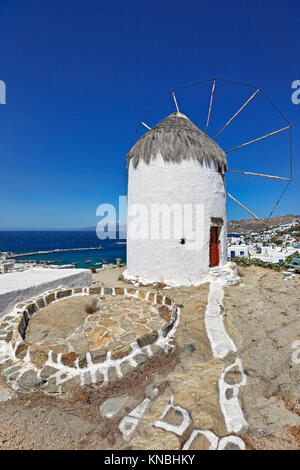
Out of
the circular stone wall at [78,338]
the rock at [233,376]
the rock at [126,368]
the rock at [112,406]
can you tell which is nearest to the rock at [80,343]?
the circular stone wall at [78,338]

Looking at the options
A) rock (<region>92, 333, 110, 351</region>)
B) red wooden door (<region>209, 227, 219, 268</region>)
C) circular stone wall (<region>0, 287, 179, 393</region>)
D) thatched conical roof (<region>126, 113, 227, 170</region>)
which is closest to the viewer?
circular stone wall (<region>0, 287, 179, 393</region>)

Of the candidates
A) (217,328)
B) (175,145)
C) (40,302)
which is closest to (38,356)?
(40,302)

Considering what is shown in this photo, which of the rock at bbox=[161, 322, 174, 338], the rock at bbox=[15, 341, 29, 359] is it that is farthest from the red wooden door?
the rock at bbox=[15, 341, 29, 359]

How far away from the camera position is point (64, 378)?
337cm

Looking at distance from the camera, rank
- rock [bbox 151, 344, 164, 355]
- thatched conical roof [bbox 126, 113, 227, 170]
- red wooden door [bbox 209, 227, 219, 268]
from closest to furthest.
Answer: rock [bbox 151, 344, 164, 355]
thatched conical roof [bbox 126, 113, 227, 170]
red wooden door [bbox 209, 227, 219, 268]

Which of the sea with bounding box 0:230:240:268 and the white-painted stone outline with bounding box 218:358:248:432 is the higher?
the white-painted stone outline with bounding box 218:358:248:432

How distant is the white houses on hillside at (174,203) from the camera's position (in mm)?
8555

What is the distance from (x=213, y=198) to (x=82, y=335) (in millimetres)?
7469

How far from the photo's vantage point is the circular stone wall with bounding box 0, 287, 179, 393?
11.2ft

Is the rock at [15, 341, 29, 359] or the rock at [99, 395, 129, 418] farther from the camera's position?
the rock at [15, 341, 29, 359]

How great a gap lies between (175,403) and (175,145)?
8.26m

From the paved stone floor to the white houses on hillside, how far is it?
2.76 meters

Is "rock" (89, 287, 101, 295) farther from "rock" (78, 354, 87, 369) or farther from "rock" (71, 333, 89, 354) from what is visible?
"rock" (78, 354, 87, 369)

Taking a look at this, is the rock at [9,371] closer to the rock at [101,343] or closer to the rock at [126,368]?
the rock at [101,343]
